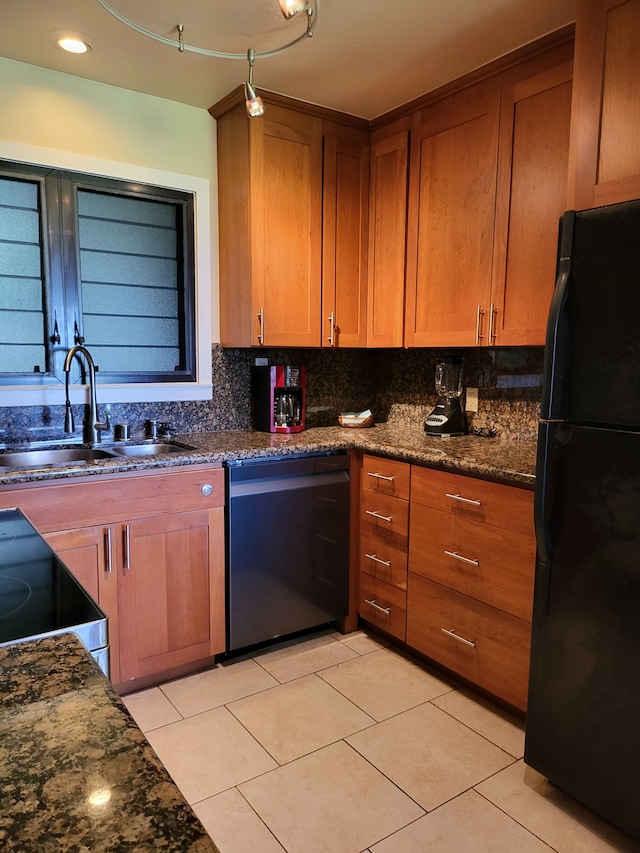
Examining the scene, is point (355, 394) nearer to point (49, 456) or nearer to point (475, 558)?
point (475, 558)

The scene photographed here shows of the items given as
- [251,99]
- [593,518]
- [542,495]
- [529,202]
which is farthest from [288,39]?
[593,518]

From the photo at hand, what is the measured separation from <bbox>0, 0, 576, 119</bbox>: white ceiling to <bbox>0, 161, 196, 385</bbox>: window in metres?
0.47

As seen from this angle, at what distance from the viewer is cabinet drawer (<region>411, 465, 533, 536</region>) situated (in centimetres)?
204

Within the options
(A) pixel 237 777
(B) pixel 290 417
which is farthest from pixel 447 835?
(B) pixel 290 417

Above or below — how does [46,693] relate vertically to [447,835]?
above

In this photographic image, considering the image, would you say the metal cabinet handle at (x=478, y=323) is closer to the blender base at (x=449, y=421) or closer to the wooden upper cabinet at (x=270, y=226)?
the blender base at (x=449, y=421)

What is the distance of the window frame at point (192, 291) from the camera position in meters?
2.48

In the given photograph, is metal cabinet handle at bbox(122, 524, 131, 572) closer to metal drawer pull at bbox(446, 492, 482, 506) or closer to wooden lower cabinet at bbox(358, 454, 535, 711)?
wooden lower cabinet at bbox(358, 454, 535, 711)

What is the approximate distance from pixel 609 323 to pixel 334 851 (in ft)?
5.24

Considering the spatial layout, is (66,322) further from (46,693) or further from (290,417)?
(46,693)

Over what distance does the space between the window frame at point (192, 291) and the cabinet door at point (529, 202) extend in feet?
4.53

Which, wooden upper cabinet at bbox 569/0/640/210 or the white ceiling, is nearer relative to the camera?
wooden upper cabinet at bbox 569/0/640/210

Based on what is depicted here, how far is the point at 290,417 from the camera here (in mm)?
3002

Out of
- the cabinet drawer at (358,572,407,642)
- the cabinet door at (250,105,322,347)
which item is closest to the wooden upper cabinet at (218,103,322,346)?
the cabinet door at (250,105,322,347)
